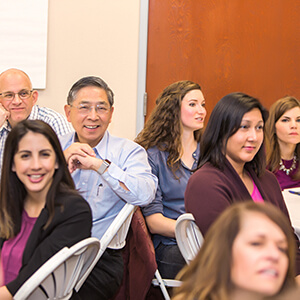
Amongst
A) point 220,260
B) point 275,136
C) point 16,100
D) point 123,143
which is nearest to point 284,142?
point 275,136

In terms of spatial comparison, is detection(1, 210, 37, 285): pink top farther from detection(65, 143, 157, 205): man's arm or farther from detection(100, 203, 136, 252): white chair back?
detection(65, 143, 157, 205): man's arm

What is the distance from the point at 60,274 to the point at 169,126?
1.58 m

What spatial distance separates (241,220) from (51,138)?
915mm

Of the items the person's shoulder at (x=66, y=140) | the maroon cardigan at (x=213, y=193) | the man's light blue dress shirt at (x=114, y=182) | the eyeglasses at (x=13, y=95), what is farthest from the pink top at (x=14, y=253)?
the eyeglasses at (x=13, y=95)

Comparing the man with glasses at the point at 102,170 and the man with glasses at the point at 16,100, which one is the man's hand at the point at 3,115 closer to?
the man with glasses at the point at 16,100

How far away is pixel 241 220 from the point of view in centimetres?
126

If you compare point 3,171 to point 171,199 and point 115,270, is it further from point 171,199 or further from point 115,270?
point 171,199

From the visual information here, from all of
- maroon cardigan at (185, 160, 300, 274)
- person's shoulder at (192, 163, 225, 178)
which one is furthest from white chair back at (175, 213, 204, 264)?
person's shoulder at (192, 163, 225, 178)

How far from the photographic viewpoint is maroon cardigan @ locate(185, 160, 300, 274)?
1950 millimetres

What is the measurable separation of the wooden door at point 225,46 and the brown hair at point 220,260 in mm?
2940

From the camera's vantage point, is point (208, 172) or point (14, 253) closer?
point (14, 253)

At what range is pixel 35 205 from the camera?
1.92 metres

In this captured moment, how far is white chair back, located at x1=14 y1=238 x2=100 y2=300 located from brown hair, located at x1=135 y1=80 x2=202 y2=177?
4.02 ft

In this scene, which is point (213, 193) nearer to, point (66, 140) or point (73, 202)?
point (73, 202)
